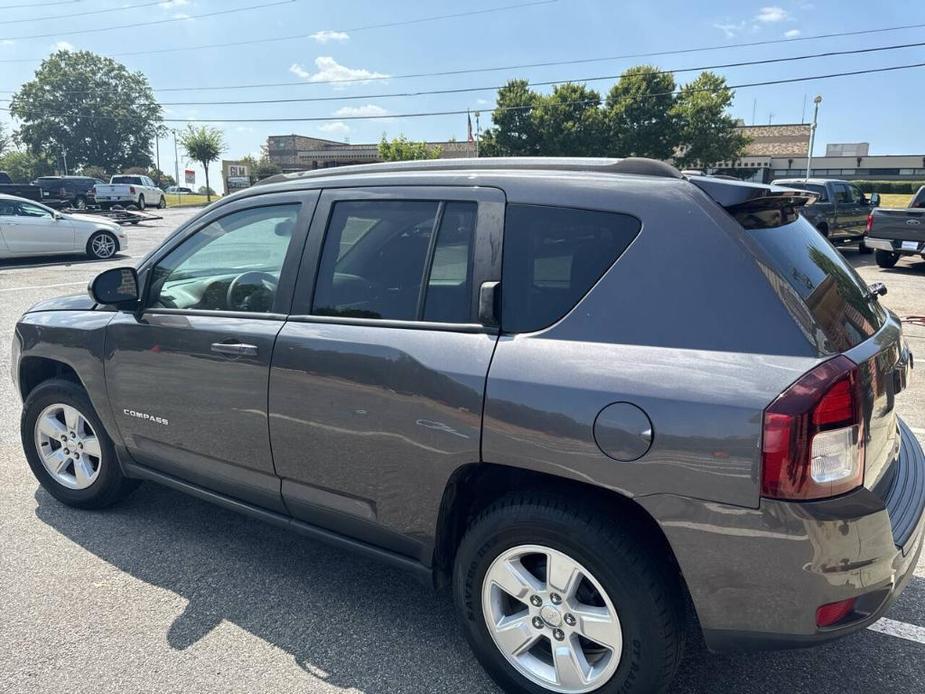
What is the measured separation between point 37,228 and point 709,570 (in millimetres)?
17202

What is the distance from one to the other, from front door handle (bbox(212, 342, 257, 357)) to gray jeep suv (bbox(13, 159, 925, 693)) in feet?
0.04

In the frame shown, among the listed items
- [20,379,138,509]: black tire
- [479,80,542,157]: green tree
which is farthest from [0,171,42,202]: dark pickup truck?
[20,379,138,509]: black tire

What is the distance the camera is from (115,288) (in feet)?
10.9

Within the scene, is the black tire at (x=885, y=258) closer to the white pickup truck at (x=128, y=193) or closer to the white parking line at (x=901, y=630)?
the white parking line at (x=901, y=630)

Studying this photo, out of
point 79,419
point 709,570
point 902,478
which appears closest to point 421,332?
point 709,570

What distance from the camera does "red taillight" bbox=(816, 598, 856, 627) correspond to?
1.90 metres

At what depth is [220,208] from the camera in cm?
326

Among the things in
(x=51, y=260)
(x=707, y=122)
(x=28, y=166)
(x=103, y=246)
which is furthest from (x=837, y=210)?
(x=28, y=166)

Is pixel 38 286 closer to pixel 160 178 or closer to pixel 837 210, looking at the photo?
pixel 837 210

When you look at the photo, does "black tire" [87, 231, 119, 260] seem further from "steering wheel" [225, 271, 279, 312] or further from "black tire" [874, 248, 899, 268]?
"black tire" [874, 248, 899, 268]

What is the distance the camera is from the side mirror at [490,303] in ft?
7.68

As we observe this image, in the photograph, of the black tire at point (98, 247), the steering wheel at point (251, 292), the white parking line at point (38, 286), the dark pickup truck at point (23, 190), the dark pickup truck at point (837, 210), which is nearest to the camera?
the steering wheel at point (251, 292)

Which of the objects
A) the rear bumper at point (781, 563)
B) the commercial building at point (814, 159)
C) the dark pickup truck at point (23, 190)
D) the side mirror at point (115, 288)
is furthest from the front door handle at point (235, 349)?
the commercial building at point (814, 159)

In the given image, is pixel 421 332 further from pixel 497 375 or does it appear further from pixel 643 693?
pixel 643 693
